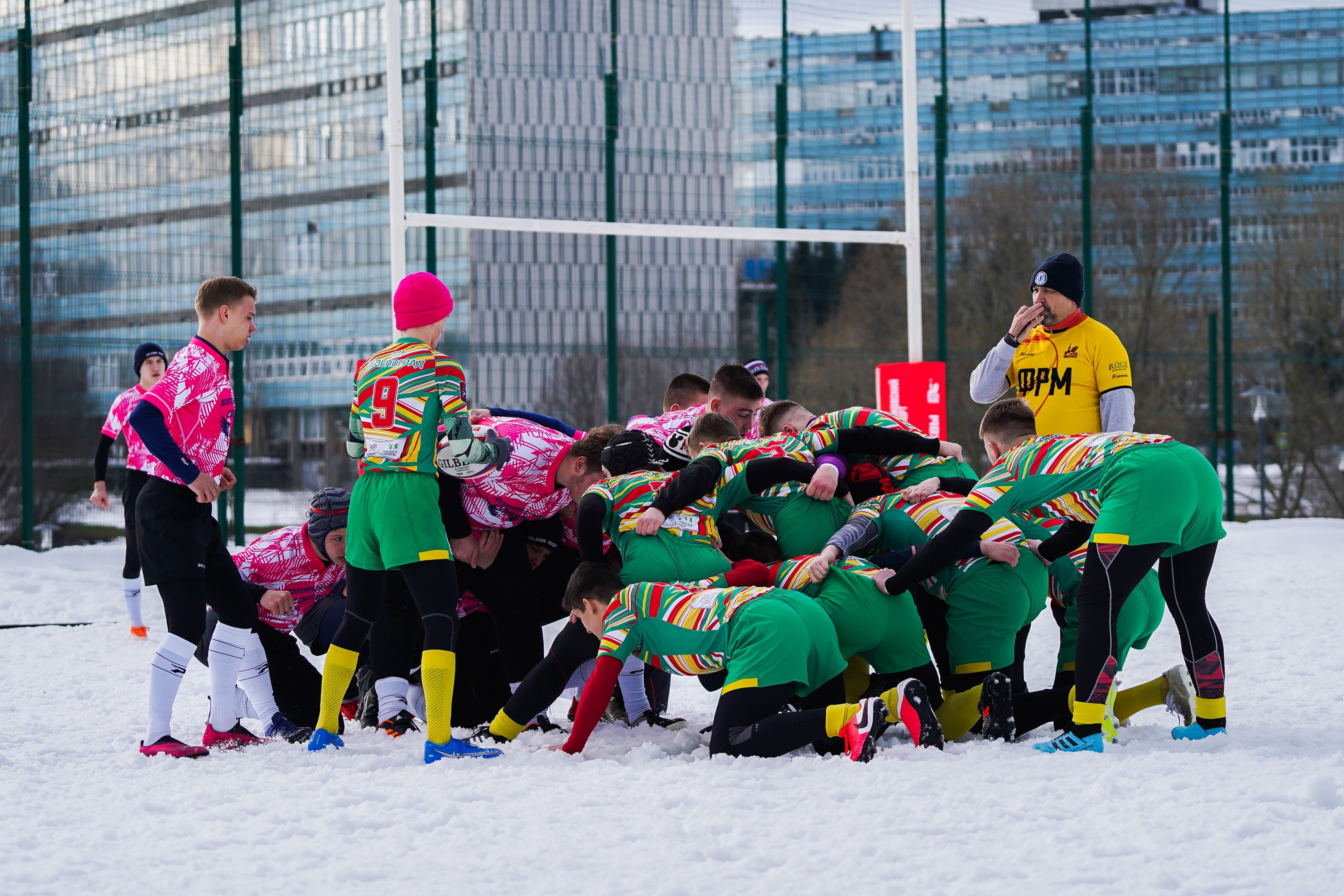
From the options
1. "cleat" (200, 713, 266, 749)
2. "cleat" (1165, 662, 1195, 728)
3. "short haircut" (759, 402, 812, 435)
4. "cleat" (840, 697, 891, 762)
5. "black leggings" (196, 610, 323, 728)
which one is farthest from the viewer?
"short haircut" (759, 402, 812, 435)

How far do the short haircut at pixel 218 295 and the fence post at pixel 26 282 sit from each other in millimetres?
5803

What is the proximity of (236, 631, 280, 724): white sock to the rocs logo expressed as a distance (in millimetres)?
3004

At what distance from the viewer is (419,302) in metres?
4.10

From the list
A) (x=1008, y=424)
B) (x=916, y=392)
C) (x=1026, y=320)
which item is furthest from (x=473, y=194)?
(x=1008, y=424)

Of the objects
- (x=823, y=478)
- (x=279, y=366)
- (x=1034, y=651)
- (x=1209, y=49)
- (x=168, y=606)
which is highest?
(x=1209, y=49)

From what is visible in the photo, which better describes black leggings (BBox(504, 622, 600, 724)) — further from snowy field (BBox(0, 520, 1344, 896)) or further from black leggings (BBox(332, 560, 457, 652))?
black leggings (BBox(332, 560, 457, 652))

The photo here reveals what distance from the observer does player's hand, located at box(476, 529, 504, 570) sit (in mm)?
4570

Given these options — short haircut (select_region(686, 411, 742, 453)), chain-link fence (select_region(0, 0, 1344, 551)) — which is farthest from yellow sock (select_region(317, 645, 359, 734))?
chain-link fence (select_region(0, 0, 1344, 551))

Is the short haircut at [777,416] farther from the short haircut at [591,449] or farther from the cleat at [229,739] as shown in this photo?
the cleat at [229,739]

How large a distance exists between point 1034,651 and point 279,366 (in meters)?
6.36

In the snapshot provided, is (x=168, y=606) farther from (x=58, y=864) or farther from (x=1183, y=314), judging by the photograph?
(x=1183, y=314)

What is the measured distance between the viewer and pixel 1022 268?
1255 centimetres

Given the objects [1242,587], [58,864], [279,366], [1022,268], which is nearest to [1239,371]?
[1022,268]

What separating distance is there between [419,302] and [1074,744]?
8.07ft
